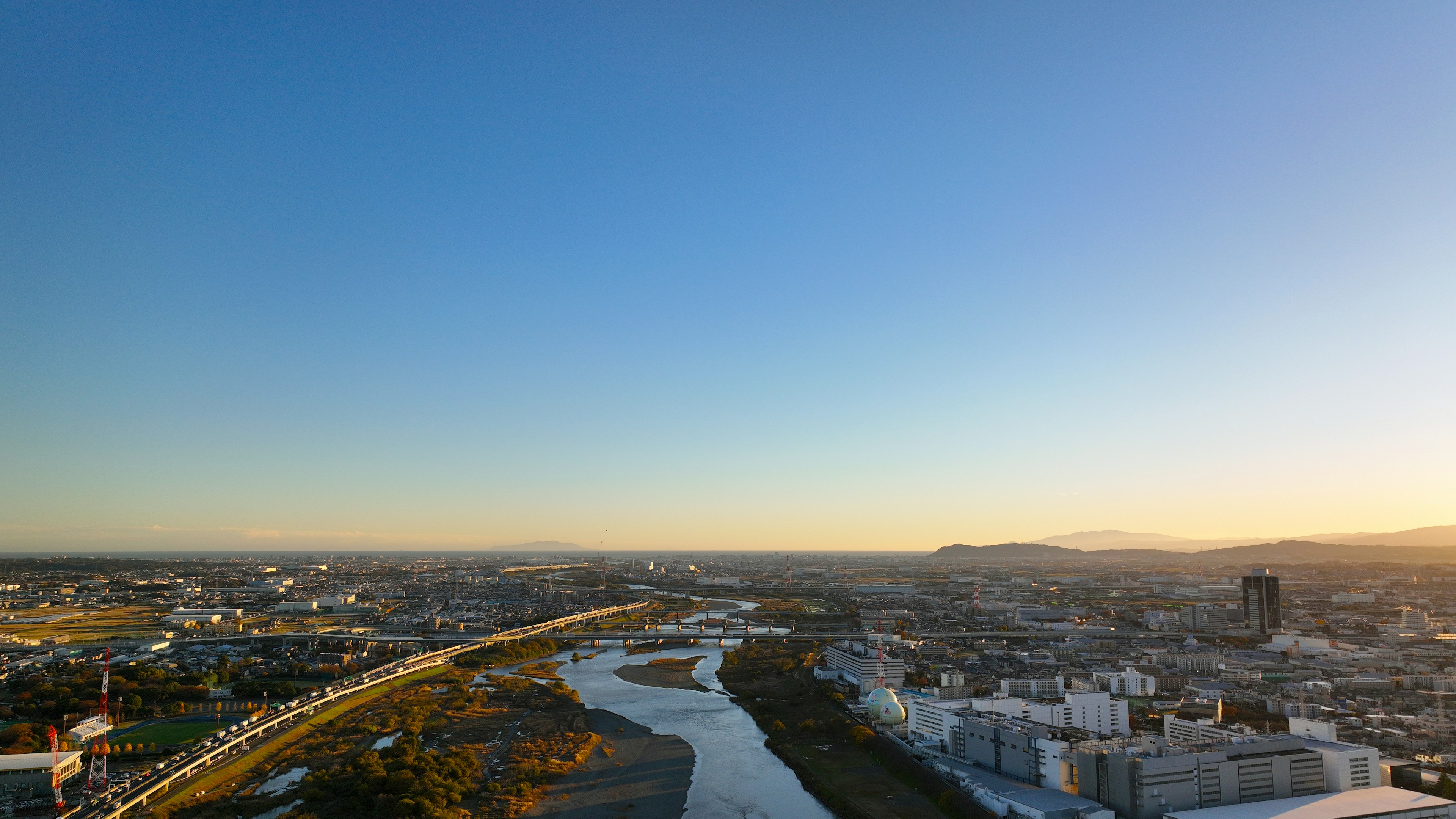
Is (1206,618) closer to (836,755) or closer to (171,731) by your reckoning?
(836,755)

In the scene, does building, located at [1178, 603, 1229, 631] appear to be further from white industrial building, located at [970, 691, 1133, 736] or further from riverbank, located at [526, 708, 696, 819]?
riverbank, located at [526, 708, 696, 819]

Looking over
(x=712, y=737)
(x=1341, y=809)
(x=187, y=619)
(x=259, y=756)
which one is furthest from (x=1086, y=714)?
(x=187, y=619)

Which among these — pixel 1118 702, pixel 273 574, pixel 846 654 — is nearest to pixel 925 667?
pixel 846 654

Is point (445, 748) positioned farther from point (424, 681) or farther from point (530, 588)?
point (530, 588)

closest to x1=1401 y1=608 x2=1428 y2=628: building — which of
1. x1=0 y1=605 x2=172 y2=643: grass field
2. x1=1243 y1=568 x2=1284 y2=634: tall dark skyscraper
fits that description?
x1=1243 y1=568 x2=1284 y2=634: tall dark skyscraper

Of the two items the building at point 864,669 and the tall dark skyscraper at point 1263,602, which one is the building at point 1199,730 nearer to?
the building at point 864,669
